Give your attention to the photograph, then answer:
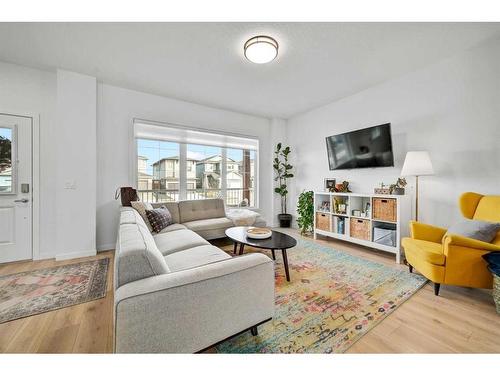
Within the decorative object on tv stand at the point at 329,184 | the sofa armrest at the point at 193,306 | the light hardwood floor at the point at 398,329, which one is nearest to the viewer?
the sofa armrest at the point at 193,306

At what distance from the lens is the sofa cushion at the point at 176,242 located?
2012 millimetres

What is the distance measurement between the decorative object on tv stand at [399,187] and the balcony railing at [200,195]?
109 inches

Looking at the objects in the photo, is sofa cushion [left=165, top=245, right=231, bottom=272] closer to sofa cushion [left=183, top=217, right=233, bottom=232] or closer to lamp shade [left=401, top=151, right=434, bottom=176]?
sofa cushion [left=183, top=217, right=233, bottom=232]

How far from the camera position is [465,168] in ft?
8.10

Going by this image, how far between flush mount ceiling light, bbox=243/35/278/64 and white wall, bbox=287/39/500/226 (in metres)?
2.11

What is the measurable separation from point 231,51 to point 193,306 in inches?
100

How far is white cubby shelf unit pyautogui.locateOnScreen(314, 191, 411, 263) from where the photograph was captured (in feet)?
8.96

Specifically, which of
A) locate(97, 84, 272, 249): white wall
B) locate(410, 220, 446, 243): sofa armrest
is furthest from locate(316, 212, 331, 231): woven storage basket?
locate(97, 84, 272, 249): white wall

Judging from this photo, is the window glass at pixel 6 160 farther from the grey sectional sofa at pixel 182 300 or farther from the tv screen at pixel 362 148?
the tv screen at pixel 362 148

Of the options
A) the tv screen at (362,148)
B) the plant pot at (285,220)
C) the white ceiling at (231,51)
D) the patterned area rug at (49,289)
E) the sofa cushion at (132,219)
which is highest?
the white ceiling at (231,51)

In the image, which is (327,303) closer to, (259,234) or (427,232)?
(259,234)

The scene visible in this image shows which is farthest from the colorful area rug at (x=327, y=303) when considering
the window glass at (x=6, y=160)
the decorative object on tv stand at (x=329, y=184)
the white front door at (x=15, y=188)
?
the window glass at (x=6, y=160)

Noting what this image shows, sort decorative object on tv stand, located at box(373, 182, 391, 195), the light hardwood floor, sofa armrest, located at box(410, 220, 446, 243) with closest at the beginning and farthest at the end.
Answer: the light hardwood floor
sofa armrest, located at box(410, 220, 446, 243)
decorative object on tv stand, located at box(373, 182, 391, 195)

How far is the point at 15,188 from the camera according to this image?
2684 mm
